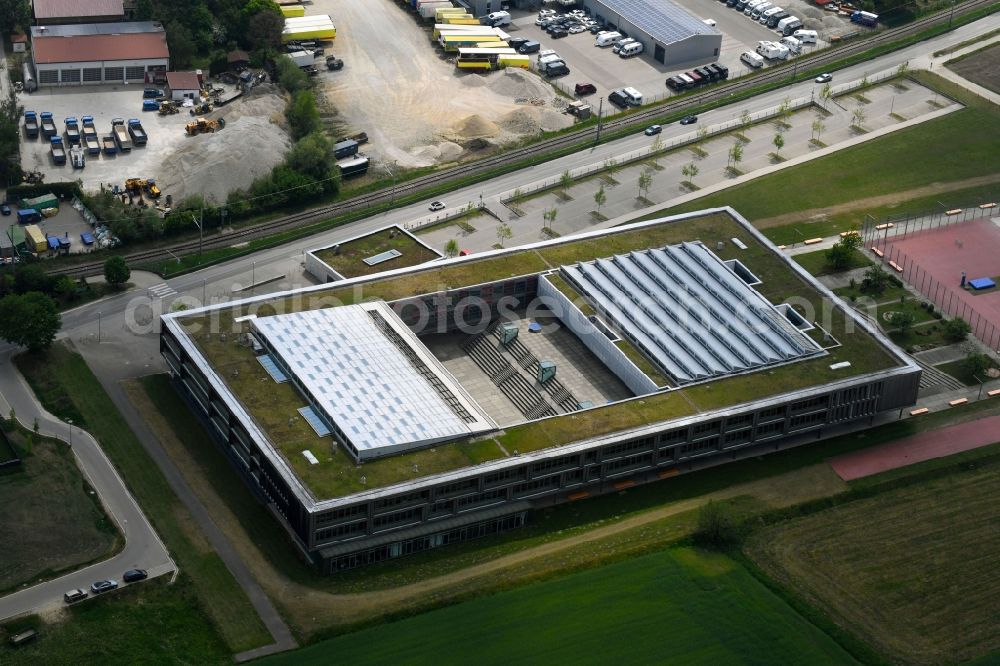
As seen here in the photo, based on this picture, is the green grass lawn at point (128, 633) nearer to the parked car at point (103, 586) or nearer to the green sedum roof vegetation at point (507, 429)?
the parked car at point (103, 586)

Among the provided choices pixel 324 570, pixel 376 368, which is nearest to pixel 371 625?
pixel 324 570

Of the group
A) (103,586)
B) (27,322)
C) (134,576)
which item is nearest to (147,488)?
(134,576)

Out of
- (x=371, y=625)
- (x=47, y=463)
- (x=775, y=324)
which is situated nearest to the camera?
(x=371, y=625)

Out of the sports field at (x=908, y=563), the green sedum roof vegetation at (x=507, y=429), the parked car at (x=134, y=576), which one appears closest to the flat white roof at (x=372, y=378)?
the green sedum roof vegetation at (x=507, y=429)

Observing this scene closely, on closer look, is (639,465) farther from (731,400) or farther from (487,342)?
(487,342)

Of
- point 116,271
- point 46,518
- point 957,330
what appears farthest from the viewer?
point 116,271

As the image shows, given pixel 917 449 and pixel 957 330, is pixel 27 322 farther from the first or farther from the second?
pixel 957 330

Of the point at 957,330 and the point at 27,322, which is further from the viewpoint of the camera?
the point at 957,330
